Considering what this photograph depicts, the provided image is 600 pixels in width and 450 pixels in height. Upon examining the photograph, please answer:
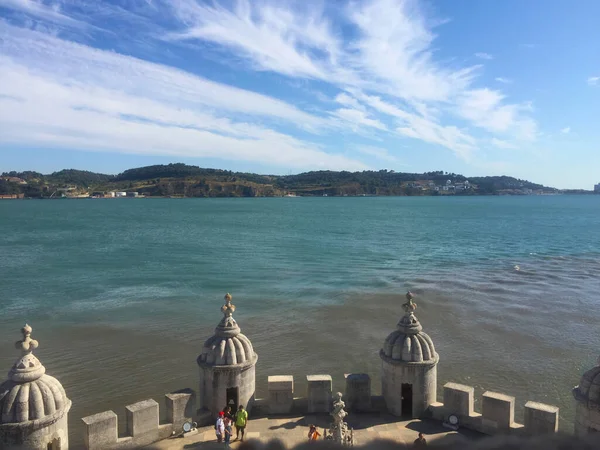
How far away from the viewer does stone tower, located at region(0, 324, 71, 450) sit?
8900 millimetres

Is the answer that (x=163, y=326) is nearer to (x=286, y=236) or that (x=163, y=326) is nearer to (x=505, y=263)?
(x=505, y=263)

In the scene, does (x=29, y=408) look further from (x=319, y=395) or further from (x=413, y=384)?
(x=413, y=384)

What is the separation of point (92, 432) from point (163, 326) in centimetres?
2159

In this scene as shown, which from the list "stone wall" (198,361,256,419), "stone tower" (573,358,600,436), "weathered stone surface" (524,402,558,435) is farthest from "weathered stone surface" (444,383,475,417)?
"stone wall" (198,361,256,419)

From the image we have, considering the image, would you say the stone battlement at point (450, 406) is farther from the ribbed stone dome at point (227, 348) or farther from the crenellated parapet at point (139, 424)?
the crenellated parapet at point (139, 424)

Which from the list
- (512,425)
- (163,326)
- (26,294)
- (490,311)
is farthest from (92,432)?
(26,294)

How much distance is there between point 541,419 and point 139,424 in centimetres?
840

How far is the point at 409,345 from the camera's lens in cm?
1195

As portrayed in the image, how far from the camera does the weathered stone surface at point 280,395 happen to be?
1223 cm

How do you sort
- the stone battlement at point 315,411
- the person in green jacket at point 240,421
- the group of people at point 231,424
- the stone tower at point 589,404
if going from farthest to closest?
1. the person in green jacket at point 240,421
2. the group of people at point 231,424
3. the stone battlement at point 315,411
4. the stone tower at point 589,404

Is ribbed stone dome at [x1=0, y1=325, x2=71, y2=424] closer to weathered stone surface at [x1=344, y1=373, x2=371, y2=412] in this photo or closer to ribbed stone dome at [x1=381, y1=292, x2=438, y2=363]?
weathered stone surface at [x1=344, y1=373, x2=371, y2=412]

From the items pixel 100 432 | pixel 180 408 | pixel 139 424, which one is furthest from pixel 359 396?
pixel 100 432

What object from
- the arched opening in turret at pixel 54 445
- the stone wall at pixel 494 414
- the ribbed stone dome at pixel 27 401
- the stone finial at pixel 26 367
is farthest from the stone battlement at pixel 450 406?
the stone finial at pixel 26 367

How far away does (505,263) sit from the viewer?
2292 inches
